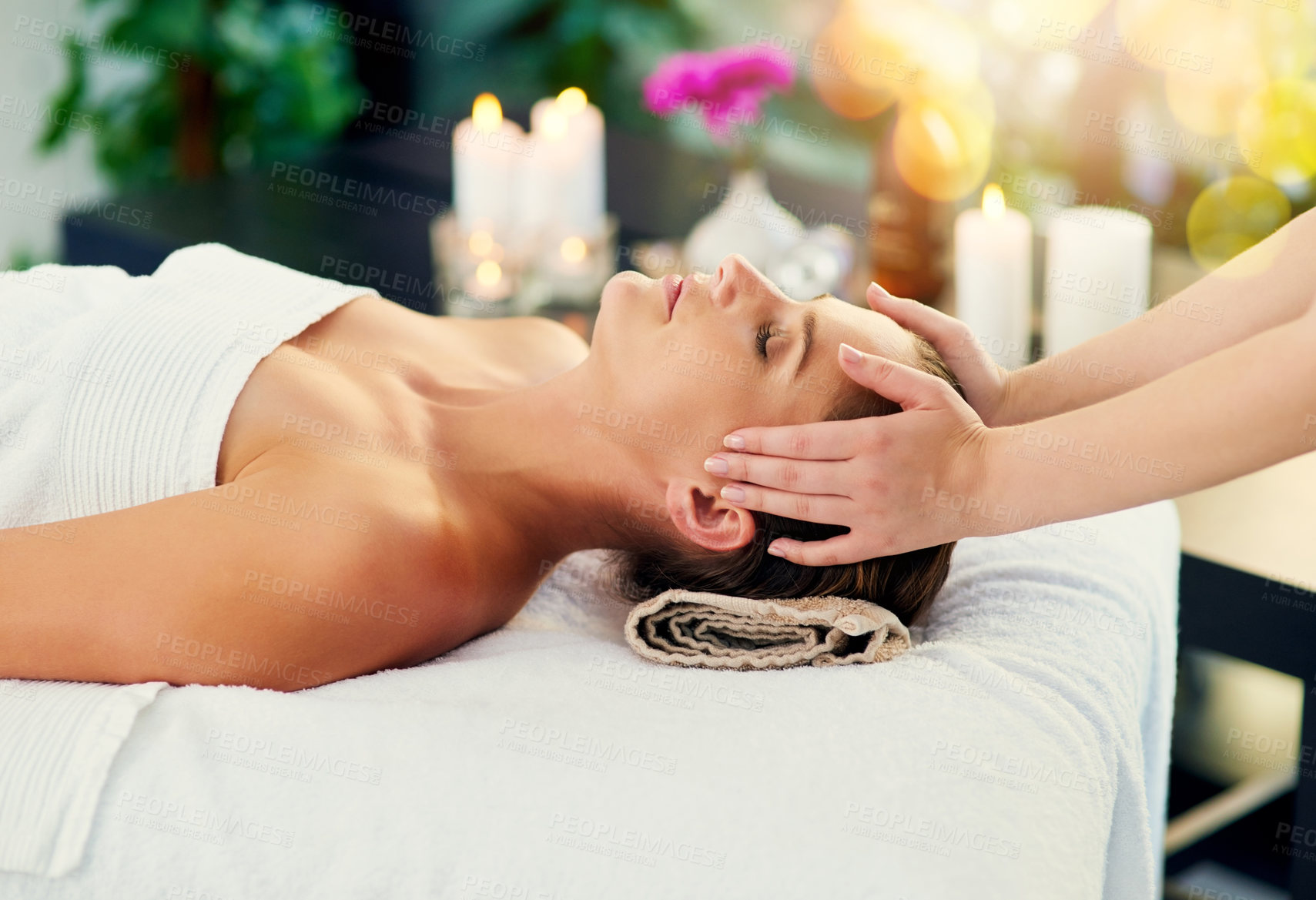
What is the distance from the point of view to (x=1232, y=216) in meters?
2.02

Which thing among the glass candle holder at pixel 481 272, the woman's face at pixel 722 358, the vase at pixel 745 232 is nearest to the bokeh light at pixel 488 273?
the glass candle holder at pixel 481 272

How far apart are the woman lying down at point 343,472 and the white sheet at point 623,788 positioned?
0.10 metres

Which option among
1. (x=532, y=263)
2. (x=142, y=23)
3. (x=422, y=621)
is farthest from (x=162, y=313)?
(x=142, y=23)

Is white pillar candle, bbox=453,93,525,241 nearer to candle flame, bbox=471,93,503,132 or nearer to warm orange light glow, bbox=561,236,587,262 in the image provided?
candle flame, bbox=471,93,503,132

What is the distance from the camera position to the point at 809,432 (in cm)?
106

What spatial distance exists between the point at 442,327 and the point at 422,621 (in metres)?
0.66

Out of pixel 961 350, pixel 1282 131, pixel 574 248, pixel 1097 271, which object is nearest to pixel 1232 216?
pixel 1282 131

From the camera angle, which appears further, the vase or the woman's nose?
the vase

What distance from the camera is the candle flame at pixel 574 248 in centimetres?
220

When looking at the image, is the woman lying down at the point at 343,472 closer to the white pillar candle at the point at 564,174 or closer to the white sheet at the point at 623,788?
the white sheet at the point at 623,788

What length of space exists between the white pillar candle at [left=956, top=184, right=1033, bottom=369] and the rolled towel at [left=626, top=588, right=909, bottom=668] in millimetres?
833

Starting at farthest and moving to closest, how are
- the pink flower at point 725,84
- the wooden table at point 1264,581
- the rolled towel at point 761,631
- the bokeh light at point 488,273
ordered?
the bokeh light at point 488,273 → the pink flower at point 725,84 → the wooden table at point 1264,581 → the rolled towel at point 761,631

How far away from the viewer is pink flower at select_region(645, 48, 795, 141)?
205cm

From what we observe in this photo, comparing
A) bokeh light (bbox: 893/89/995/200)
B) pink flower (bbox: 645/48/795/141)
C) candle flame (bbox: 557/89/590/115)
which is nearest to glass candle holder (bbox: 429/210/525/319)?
candle flame (bbox: 557/89/590/115)
